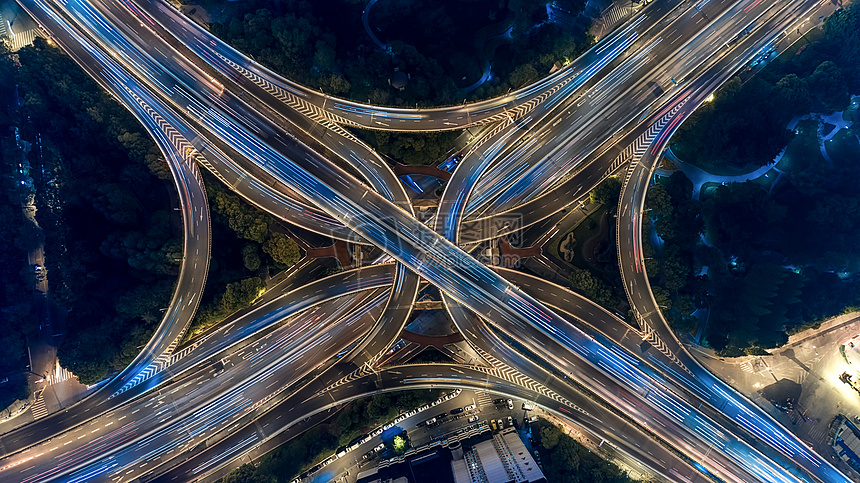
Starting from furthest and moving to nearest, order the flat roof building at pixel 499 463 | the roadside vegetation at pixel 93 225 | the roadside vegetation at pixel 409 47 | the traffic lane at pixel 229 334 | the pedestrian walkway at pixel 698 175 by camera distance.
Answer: the pedestrian walkway at pixel 698 175
the traffic lane at pixel 229 334
the roadside vegetation at pixel 409 47
the flat roof building at pixel 499 463
the roadside vegetation at pixel 93 225

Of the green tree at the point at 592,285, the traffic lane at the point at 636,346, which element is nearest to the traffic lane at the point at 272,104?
the traffic lane at the point at 636,346

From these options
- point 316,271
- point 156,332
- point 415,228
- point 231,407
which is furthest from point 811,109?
point 156,332

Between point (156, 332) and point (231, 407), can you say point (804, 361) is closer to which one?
point (231, 407)

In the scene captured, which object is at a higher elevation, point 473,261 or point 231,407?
→ point 473,261

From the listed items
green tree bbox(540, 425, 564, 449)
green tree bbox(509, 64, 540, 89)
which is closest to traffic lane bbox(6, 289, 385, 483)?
green tree bbox(540, 425, 564, 449)

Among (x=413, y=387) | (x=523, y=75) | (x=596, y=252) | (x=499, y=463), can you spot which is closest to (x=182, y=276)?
(x=413, y=387)

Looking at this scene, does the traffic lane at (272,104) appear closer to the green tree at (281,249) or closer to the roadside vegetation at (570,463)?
the green tree at (281,249)

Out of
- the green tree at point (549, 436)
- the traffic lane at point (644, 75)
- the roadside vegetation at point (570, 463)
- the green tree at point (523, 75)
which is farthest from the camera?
the traffic lane at point (644, 75)
